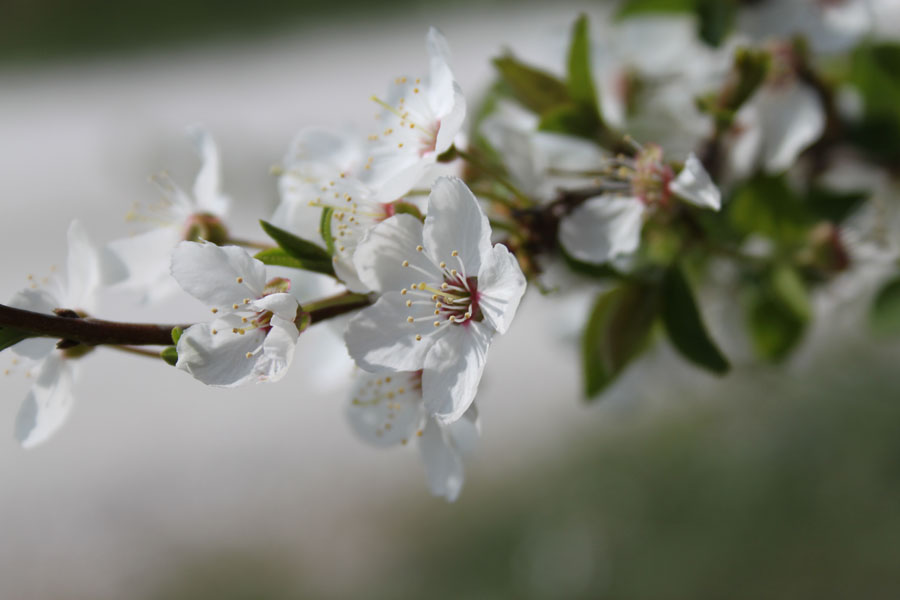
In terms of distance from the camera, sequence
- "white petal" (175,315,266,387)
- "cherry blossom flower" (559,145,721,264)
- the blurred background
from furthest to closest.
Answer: the blurred background, "cherry blossom flower" (559,145,721,264), "white petal" (175,315,266,387)

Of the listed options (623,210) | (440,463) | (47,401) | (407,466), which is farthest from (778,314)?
(407,466)

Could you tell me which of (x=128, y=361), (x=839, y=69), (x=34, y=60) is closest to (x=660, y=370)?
(x=839, y=69)

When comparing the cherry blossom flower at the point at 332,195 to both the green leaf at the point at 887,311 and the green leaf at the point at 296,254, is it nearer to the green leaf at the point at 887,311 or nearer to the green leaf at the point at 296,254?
the green leaf at the point at 296,254

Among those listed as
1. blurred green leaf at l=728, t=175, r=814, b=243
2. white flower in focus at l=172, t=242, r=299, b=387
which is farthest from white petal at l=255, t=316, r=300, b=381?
blurred green leaf at l=728, t=175, r=814, b=243

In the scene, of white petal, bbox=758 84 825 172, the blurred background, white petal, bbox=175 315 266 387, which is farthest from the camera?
the blurred background

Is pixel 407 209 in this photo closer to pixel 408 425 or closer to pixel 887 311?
pixel 408 425

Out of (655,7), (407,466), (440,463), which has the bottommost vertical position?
(407,466)

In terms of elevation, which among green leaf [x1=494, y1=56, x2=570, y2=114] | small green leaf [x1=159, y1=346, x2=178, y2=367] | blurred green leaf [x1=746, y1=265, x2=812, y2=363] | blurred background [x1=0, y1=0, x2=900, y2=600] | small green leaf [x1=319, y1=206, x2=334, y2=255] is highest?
green leaf [x1=494, y1=56, x2=570, y2=114]

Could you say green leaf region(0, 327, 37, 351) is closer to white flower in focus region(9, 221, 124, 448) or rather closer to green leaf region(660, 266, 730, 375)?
white flower in focus region(9, 221, 124, 448)
